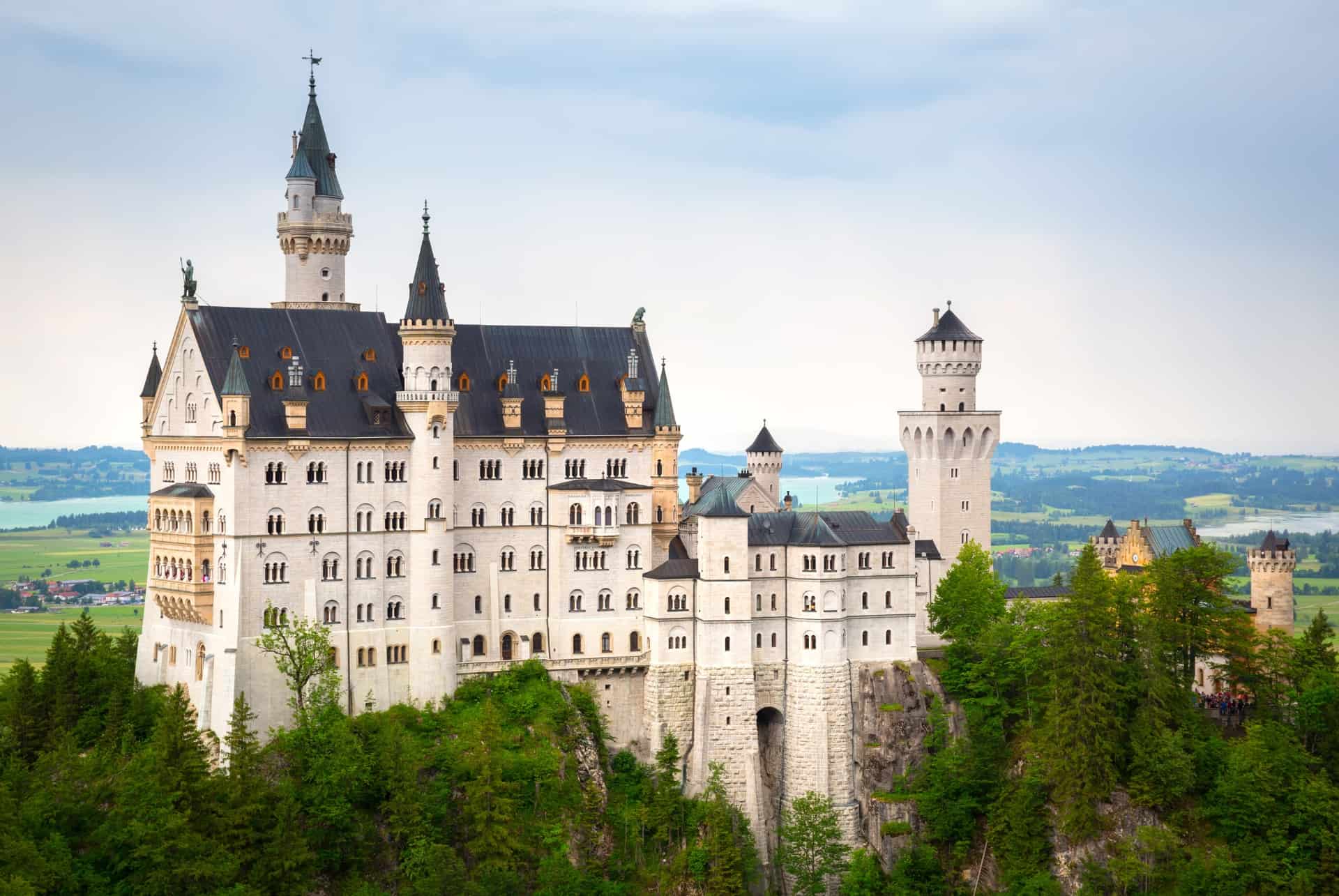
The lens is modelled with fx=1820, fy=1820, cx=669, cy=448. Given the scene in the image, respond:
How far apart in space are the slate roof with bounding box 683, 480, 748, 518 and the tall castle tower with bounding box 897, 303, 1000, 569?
64.9ft

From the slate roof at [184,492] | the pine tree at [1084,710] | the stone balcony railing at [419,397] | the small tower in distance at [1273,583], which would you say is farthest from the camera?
the small tower in distance at [1273,583]

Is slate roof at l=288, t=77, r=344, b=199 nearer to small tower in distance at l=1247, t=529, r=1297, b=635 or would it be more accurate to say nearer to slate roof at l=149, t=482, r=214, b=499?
slate roof at l=149, t=482, r=214, b=499

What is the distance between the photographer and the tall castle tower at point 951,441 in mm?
122938

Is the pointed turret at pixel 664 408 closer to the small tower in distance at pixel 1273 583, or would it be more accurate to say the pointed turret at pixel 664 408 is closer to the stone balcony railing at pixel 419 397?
the stone balcony railing at pixel 419 397

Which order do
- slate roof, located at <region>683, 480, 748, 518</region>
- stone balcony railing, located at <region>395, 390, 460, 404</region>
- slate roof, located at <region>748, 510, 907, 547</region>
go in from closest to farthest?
stone balcony railing, located at <region>395, 390, 460, 404</region> → slate roof, located at <region>683, 480, 748, 518</region> → slate roof, located at <region>748, 510, 907, 547</region>

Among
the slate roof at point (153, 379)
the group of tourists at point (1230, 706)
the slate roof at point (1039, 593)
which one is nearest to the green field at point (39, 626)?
the slate roof at point (153, 379)

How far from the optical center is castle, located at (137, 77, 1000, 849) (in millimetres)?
98438

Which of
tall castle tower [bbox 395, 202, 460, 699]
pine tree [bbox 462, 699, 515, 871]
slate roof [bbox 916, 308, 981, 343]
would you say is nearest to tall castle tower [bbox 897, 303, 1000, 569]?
slate roof [bbox 916, 308, 981, 343]

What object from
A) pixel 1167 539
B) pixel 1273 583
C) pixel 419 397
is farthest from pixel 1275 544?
pixel 419 397

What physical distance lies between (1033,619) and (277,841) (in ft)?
155

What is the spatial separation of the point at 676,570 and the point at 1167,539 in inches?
1657

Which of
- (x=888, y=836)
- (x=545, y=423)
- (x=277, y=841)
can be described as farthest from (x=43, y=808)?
(x=888, y=836)

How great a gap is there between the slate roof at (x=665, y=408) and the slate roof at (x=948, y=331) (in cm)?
2223

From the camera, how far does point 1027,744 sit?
106 m
